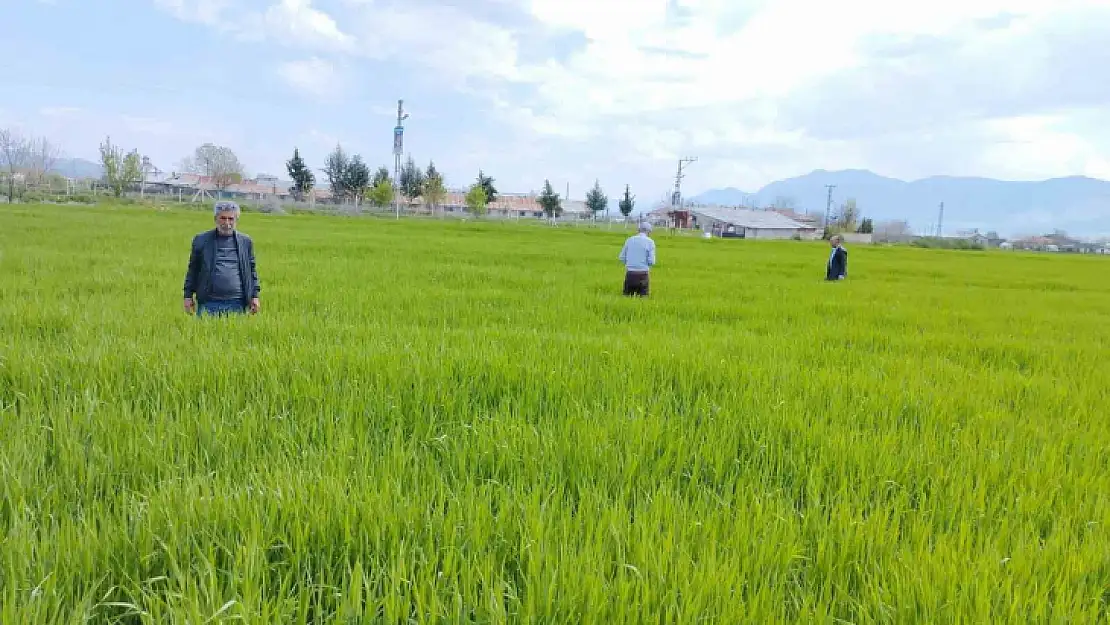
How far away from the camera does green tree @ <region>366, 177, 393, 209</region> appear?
6744 centimetres

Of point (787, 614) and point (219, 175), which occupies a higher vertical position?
point (219, 175)

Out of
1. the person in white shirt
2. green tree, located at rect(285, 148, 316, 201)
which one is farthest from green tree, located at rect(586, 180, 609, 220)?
the person in white shirt

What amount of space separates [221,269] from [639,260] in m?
6.15

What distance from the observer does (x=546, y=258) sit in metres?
18.2

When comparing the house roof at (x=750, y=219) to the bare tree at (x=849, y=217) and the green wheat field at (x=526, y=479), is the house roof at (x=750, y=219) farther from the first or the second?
the green wheat field at (x=526, y=479)

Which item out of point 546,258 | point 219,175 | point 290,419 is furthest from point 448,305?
point 219,175

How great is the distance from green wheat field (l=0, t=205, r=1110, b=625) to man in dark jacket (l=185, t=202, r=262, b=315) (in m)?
0.39

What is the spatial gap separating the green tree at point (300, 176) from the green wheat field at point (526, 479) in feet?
243

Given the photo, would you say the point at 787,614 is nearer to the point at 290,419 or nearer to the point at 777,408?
the point at 777,408

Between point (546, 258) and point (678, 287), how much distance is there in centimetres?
730

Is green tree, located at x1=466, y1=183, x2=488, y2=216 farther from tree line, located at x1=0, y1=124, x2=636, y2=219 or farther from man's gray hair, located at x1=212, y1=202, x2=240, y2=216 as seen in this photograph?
man's gray hair, located at x1=212, y1=202, x2=240, y2=216

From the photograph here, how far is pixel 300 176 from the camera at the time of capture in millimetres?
71688

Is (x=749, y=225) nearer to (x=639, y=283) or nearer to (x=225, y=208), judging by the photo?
(x=639, y=283)

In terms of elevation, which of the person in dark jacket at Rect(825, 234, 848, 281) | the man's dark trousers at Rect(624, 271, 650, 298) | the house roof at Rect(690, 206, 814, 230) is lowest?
the man's dark trousers at Rect(624, 271, 650, 298)
